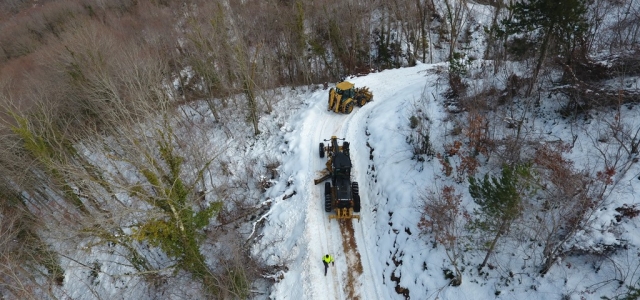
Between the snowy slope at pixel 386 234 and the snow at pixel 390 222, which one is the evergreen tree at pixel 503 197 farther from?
the snowy slope at pixel 386 234

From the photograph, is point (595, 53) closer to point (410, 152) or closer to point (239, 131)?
point (410, 152)

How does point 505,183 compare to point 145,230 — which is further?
point 145,230

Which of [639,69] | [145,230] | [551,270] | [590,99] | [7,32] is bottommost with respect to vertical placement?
[551,270]

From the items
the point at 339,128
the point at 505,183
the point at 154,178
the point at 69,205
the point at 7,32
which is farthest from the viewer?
the point at 7,32

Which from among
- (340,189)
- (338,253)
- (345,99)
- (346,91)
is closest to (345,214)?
(340,189)

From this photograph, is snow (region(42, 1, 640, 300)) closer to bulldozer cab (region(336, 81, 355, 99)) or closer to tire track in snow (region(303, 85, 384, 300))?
tire track in snow (region(303, 85, 384, 300))

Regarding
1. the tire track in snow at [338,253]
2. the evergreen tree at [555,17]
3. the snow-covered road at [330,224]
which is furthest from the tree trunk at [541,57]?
the tire track in snow at [338,253]

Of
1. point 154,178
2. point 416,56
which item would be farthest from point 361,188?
point 416,56
